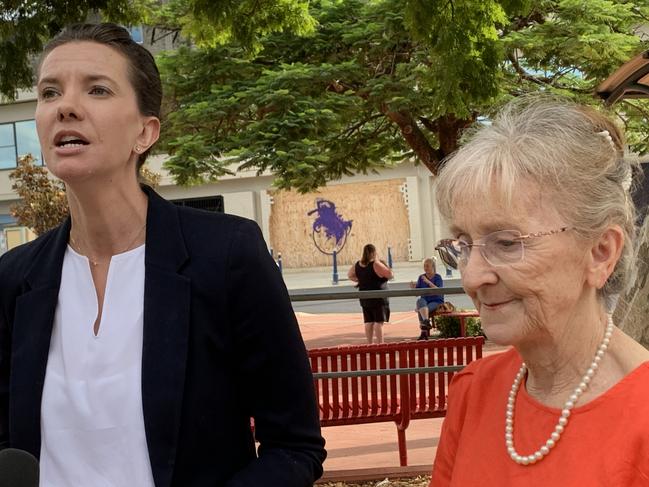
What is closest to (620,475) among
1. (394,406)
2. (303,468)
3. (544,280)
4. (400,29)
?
(544,280)

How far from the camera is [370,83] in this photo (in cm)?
1488

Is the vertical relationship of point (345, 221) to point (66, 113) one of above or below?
above

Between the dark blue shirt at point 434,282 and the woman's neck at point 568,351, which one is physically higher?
the woman's neck at point 568,351

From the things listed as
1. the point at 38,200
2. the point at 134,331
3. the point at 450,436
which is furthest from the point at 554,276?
the point at 38,200

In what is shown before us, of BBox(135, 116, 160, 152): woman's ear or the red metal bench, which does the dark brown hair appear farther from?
the red metal bench

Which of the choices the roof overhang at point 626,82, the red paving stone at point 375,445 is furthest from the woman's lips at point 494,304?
the roof overhang at point 626,82

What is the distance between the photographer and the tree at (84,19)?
6.58m

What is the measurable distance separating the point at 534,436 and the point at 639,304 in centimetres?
57

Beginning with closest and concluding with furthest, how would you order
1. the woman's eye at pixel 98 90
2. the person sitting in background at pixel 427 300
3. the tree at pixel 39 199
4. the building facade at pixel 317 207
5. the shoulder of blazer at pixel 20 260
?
the woman's eye at pixel 98 90 < the shoulder of blazer at pixel 20 260 < the person sitting in background at pixel 427 300 < the tree at pixel 39 199 < the building facade at pixel 317 207

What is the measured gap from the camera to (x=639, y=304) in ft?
6.75

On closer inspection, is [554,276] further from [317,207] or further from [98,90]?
[317,207]

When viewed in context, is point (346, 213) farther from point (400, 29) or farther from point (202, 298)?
point (202, 298)

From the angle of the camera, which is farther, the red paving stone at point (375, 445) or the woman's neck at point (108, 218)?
the red paving stone at point (375, 445)

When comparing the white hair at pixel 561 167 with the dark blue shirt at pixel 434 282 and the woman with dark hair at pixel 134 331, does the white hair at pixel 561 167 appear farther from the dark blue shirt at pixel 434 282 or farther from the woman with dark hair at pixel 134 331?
the dark blue shirt at pixel 434 282
